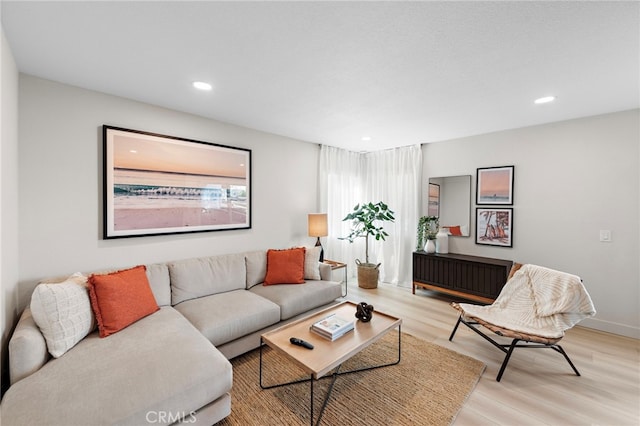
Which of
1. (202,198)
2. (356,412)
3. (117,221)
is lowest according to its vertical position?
(356,412)

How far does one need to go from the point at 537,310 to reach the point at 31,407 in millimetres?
3497

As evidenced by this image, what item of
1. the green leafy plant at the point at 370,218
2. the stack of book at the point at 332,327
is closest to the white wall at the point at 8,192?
the stack of book at the point at 332,327

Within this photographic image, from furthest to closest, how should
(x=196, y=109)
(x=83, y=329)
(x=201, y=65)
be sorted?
(x=196, y=109) < (x=201, y=65) < (x=83, y=329)

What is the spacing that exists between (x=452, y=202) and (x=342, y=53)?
314cm

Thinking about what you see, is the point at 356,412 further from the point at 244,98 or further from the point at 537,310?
the point at 244,98

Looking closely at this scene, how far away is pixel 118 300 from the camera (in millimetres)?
1961

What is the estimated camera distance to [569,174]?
3182mm

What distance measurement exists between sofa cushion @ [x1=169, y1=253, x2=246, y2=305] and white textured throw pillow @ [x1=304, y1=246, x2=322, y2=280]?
2.48ft

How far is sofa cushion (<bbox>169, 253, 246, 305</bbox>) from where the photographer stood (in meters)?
2.60

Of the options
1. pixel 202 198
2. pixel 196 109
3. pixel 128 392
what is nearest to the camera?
pixel 128 392

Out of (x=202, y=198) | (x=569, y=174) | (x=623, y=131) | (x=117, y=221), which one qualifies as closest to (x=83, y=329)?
(x=117, y=221)

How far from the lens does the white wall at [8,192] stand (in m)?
1.59

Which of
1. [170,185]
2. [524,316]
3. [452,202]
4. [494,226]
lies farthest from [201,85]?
[494,226]

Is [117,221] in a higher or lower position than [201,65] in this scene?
lower
